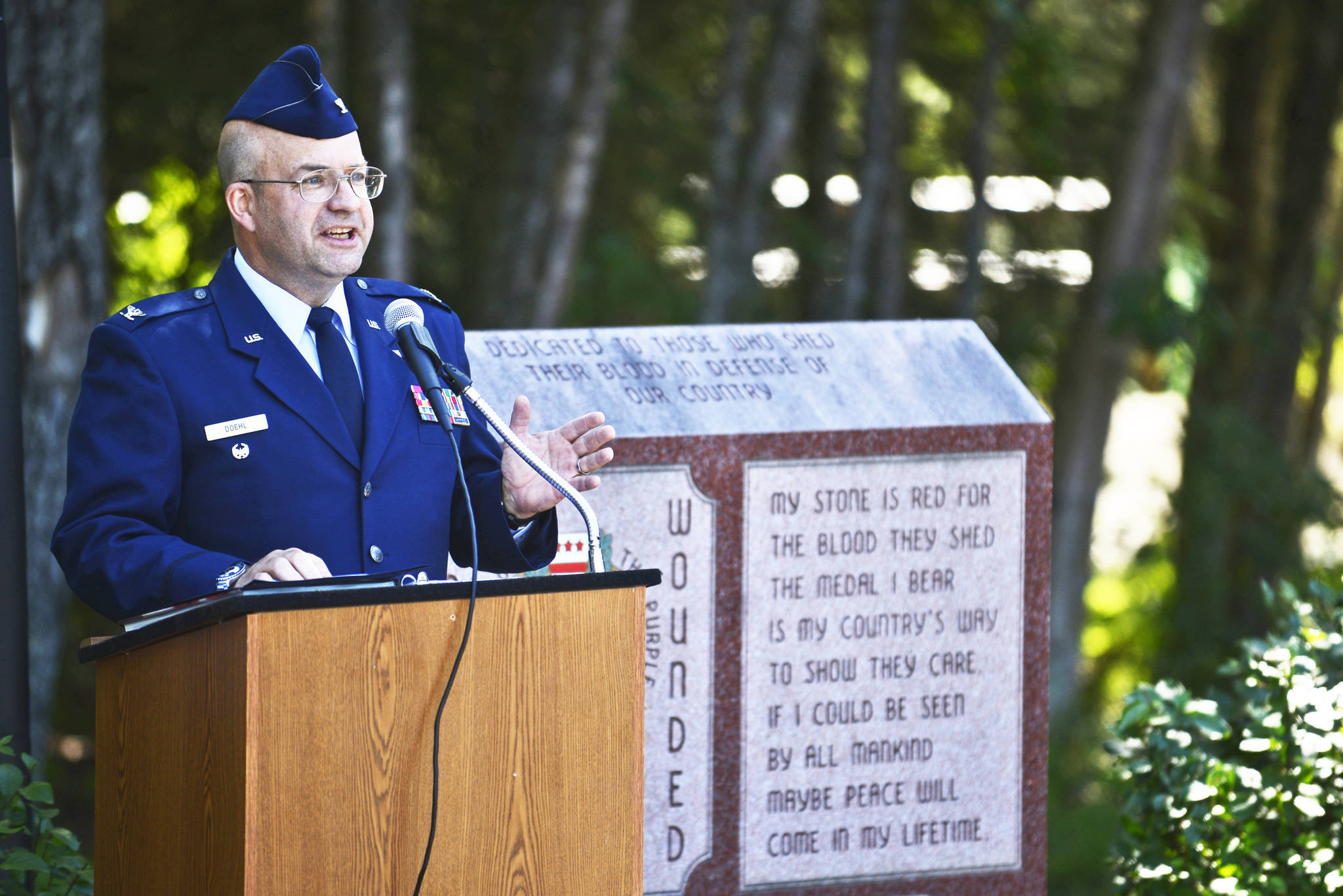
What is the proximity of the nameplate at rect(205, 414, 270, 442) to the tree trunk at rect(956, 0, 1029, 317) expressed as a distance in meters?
7.40

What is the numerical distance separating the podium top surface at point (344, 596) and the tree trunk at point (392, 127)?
4.76 meters

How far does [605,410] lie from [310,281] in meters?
1.38

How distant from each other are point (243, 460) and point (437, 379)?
0.54 m

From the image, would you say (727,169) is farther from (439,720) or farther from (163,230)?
Result: (439,720)

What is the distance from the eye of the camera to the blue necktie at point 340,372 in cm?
307

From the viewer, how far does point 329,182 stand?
298 cm

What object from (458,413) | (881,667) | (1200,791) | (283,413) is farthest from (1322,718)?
(283,413)

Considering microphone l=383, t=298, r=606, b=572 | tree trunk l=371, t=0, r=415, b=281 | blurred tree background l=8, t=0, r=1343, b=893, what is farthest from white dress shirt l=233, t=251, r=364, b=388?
tree trunk l=371, t=0, r=415, b=281

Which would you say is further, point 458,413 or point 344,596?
point 458,413

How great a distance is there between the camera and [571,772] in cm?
263

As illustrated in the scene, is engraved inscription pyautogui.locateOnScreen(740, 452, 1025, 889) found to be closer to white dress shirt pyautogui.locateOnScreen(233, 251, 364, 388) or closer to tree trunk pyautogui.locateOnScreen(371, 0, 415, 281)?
white dress shirt pyautogui.locateOnScreen(233, 251, 364, 388)

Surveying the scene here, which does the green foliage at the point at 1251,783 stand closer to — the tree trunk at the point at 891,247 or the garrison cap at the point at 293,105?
the garrison cap at the point at 293,105

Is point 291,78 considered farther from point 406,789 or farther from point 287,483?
point 406,789

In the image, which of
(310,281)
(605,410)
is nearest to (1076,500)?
(605,410)
